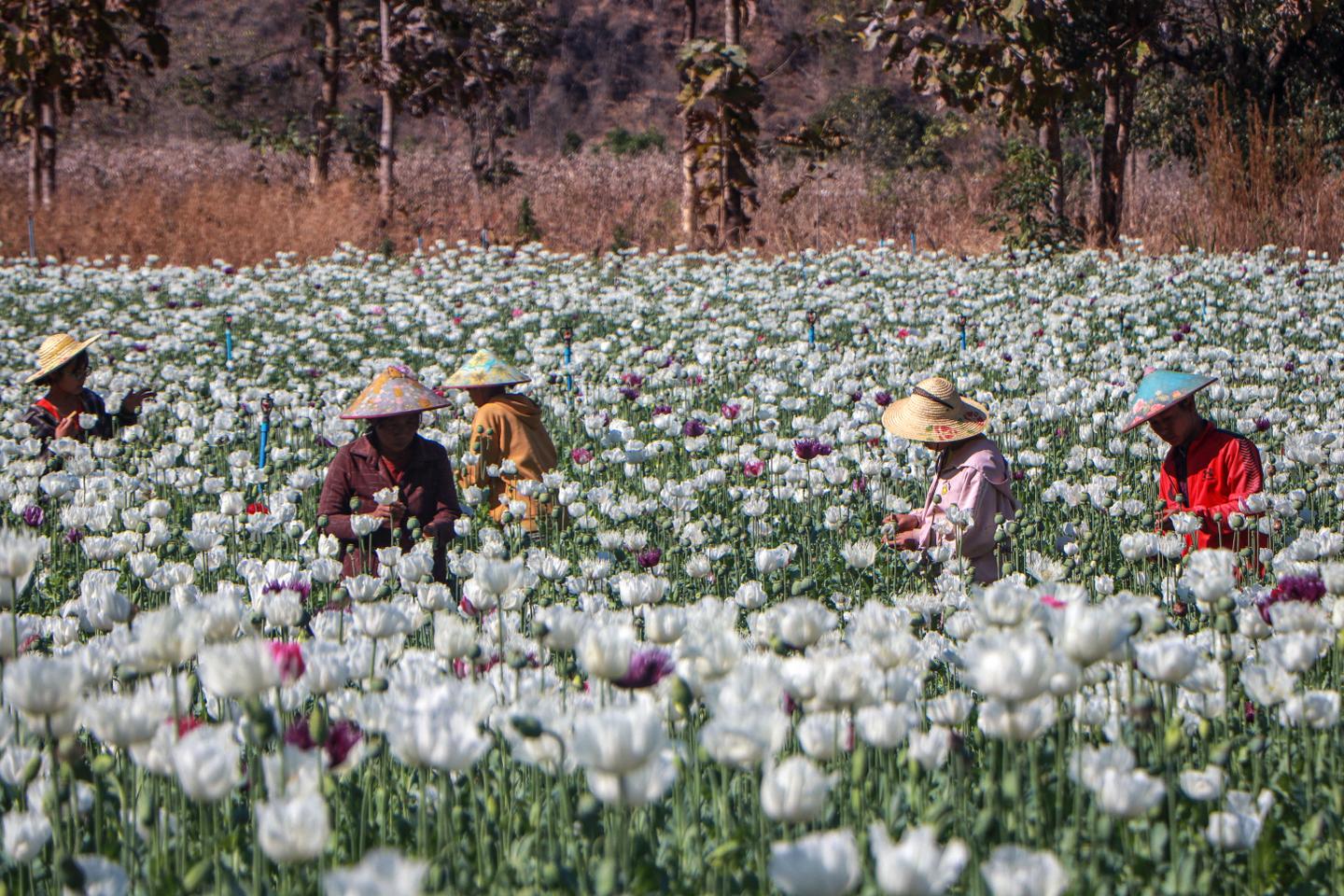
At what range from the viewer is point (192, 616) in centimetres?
216

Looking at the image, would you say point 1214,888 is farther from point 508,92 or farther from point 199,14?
point 199,14

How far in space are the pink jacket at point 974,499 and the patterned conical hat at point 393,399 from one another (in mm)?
1886

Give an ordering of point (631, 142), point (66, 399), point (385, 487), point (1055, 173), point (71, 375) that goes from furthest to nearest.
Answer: point (631, 142) → point (1055, 173) → point (66, 399) → point (71, 375) → point (385, 487)

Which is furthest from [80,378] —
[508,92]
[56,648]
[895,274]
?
[508,92]

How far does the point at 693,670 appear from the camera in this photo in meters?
2.38

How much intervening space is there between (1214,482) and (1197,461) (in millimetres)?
132

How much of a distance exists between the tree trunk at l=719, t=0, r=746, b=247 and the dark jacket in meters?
11.8

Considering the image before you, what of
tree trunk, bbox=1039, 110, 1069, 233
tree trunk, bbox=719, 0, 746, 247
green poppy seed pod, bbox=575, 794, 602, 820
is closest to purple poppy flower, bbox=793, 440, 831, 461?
green poppy seed pod, bbox=575, 794, 602, 820

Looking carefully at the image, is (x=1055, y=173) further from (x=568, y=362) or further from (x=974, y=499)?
(x=974, y=499)

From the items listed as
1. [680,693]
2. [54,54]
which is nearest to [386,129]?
[54,54]

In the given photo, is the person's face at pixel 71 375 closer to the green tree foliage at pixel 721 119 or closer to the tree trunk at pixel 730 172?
the green tree foliage at pixel 721 119

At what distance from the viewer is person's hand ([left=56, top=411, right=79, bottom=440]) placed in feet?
22.9

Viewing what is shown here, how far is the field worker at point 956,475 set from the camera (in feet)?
16.5

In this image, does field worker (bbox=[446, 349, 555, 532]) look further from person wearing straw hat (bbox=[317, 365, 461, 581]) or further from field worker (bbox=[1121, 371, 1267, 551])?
field worker (bbox=[1121, 371, 1267, 551])
